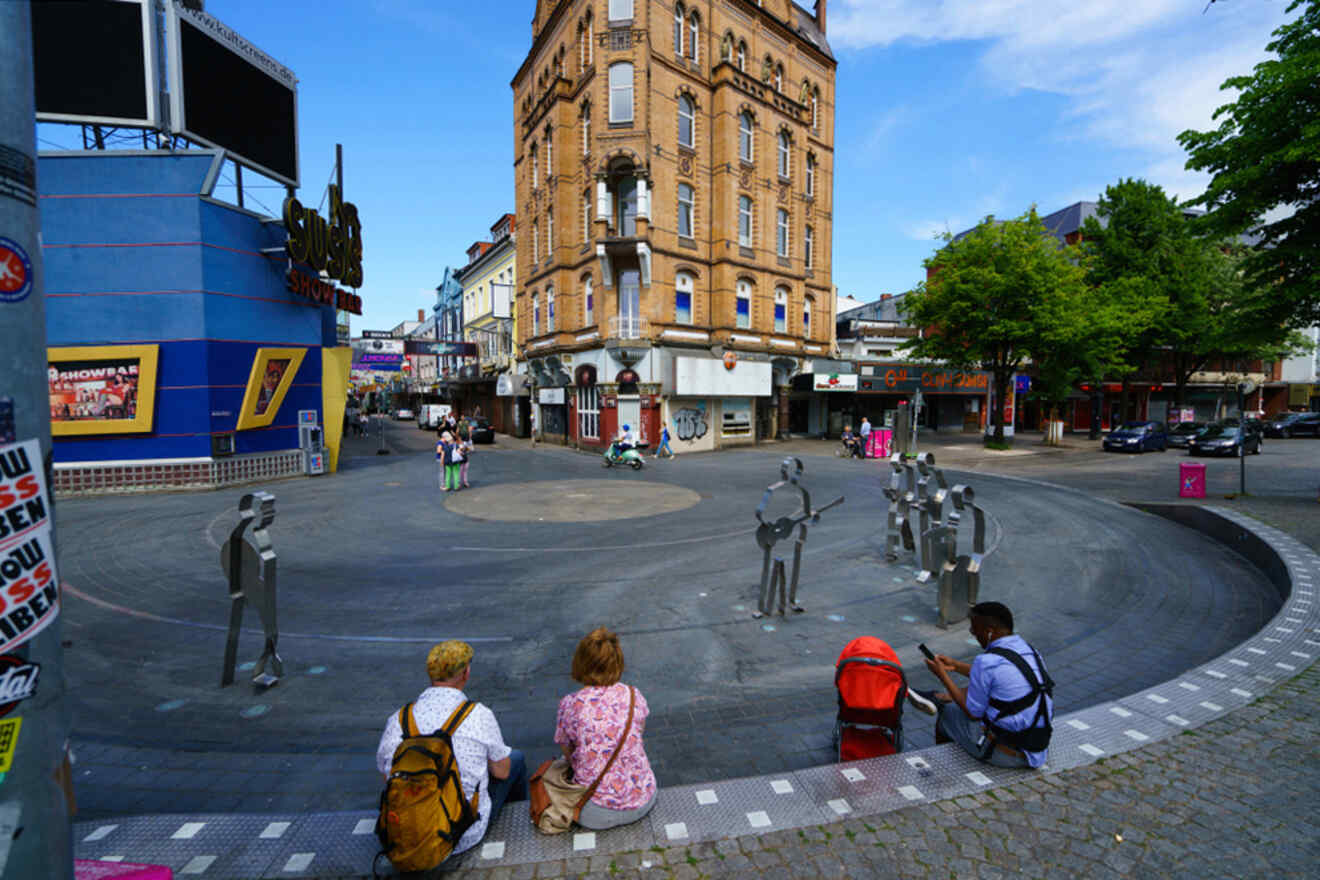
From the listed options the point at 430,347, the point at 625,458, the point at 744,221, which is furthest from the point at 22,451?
the point at 430,347

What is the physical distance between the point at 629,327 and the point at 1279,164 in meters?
19.7

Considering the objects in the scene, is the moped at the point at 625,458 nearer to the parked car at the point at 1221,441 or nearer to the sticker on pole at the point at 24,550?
the sticker on pole at the point at 24,550

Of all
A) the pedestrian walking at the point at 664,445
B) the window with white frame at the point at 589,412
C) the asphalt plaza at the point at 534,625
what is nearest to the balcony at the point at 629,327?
the window with white frame at the point at 589,412

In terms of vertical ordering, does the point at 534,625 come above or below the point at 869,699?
below

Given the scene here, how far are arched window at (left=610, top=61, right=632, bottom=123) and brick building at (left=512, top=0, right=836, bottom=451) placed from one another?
0.06 meters

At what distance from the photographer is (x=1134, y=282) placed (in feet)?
98.0

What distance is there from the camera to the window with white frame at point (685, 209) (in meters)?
26.5

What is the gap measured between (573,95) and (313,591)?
26.7 meters

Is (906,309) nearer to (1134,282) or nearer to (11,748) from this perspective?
(1134,282)

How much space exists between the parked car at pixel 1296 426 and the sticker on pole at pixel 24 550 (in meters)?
51.3

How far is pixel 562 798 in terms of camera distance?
3090 millimetres

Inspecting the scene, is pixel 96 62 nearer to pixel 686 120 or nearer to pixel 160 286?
pixel 160 286

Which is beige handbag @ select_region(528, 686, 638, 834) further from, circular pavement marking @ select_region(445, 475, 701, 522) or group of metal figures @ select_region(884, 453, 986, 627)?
circular pavement marking @ select_region(445, 475, 701, 522)

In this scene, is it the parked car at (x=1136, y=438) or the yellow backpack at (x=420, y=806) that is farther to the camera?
the parked car at (x=1136, y=438)
